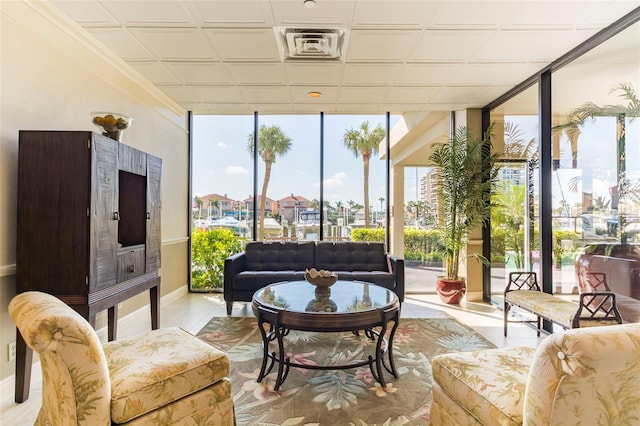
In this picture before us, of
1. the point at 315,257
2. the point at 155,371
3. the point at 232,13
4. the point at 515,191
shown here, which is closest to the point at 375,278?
the point at 315,257

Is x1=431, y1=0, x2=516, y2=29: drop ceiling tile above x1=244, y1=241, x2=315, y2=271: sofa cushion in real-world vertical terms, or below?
above

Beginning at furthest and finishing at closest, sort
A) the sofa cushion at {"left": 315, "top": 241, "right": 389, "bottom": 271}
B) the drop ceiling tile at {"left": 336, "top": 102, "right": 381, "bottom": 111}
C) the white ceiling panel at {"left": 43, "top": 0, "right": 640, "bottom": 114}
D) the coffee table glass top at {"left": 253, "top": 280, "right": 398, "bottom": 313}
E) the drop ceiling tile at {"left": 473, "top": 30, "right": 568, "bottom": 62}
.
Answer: the drop ceiling tile at {"left": 336, "top": 102, "right": 381, "bottom": 111} → the sofa cushion at {"left": 315, "top": 241, "right": 389, "bottom": 271} → the drop ceiling tile at {"left": 473, "top": 30, "right": 568, "bottom": 62} → the white ceiling panel at {"left": 43, "top": 0, "right": 640, "bottom": 114} → the coffee table glass top at {"left": 253, "top": 280, "right": 398, "bottom": 313}

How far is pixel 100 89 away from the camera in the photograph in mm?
3098

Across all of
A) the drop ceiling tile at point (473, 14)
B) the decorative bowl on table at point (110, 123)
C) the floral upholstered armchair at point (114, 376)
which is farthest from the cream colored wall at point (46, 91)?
the drop ceiling tile at point (473, 14)

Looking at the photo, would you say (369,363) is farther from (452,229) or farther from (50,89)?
(50,89)

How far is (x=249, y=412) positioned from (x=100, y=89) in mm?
3087

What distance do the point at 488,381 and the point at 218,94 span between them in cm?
408

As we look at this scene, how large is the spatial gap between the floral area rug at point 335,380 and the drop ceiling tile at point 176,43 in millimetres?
2725

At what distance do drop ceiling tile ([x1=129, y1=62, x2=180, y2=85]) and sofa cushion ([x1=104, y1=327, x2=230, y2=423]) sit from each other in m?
2.74

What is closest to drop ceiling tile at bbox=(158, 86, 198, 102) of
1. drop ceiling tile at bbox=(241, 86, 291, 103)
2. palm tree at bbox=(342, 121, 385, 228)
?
drop ceiling tile at bbox=(241, 86, 291, 103)

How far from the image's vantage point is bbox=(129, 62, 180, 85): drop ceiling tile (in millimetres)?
3325

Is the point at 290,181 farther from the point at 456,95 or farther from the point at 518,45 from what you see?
the point at 518,45

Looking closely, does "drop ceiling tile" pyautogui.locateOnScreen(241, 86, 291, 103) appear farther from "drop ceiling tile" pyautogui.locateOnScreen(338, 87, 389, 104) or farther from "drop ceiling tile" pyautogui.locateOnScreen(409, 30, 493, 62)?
"drop ceiling tile" pyautogui.locateOnScreen(409, 30, 493, 62)

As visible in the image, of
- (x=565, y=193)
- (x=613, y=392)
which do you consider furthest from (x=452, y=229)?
(x=613, y=392)
